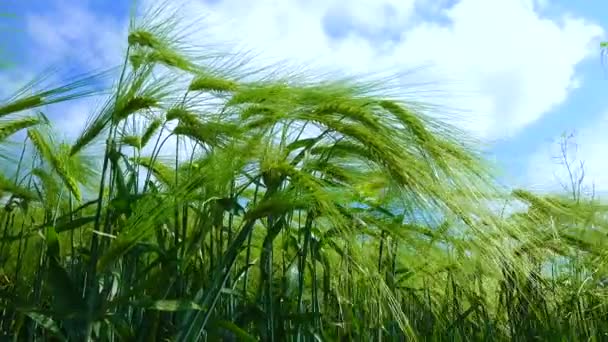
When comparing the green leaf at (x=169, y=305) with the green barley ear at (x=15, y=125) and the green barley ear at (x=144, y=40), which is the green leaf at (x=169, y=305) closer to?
the green barley ear at (x=144, y=40)

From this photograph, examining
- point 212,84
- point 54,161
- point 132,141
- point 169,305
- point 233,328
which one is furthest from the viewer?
point 54,161

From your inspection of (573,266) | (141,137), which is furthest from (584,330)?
(141,137)

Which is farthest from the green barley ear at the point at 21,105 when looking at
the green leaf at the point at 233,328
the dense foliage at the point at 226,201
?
the green leaf at the point at 233,328

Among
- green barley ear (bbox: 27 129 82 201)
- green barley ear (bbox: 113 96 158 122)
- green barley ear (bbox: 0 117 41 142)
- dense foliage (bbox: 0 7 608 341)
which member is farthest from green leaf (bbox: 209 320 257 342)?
green barley ear (bbox: 0 117 41 142)

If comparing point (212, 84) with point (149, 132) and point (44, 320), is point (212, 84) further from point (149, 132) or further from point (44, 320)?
point (44, 320)

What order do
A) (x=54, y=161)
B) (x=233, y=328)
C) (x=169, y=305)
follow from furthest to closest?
1. (x=54, y=161)
2. (x=233, y=328)
3. (x=169, y=305)

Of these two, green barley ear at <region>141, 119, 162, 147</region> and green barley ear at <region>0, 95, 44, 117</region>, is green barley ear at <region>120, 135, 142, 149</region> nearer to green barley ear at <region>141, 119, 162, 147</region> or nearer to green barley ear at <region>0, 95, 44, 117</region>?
green barley ear at <region>141, 119, 162, 147</region>

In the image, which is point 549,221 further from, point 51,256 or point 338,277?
point 51,256

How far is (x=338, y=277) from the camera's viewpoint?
2.52m

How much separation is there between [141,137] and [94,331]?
614 millimetres

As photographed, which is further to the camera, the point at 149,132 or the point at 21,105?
the point at 149,132

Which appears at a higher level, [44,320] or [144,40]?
[144,40]

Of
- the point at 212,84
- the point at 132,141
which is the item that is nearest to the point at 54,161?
the point at 132,141

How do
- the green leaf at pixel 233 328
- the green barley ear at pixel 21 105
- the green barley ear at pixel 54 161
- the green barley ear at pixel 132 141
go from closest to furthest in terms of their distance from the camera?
the green leaf at pixel 233 328 → the green barley ear at pixel 21 105 → the green barley ear at pixel 132 141 → the green barley ear at pixel 54 161
